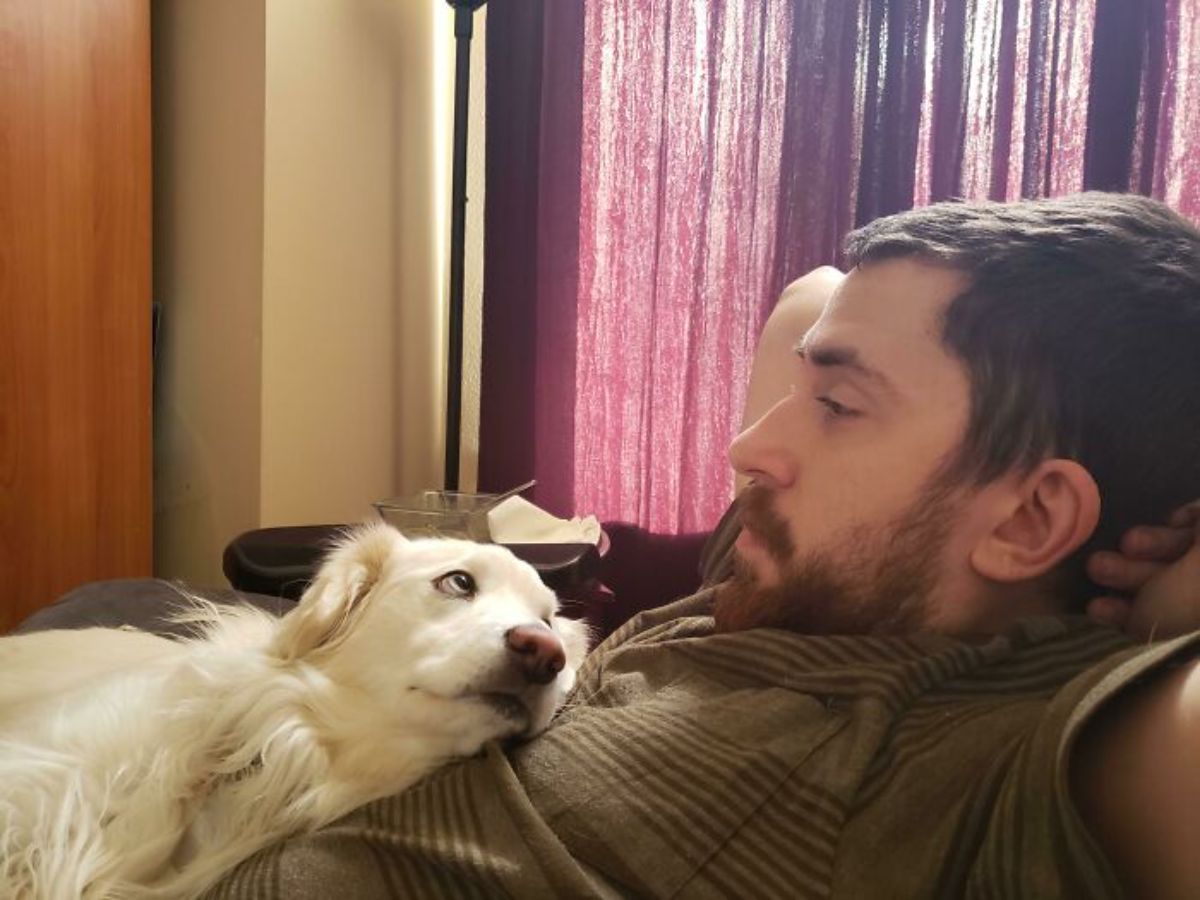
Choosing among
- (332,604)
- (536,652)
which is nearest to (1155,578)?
(536,652)

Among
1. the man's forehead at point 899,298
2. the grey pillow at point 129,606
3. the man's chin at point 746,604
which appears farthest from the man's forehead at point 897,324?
the grey pillow at point 129,606

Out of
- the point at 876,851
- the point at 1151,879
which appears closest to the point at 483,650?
the point at 876,851

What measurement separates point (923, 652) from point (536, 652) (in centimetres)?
32

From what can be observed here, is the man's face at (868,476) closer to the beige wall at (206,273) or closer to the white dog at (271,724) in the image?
the white dog at (271,724)

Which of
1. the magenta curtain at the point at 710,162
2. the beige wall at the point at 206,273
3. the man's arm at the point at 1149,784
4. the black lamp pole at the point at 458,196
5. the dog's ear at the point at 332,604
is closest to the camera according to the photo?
the man's arm at the point at 1149,784

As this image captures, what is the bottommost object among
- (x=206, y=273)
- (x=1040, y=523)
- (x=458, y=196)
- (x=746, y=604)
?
(x=746, y=604)

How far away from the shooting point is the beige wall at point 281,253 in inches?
82.4

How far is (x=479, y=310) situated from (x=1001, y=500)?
203cm

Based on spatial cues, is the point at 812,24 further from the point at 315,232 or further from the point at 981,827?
the point at 981,827

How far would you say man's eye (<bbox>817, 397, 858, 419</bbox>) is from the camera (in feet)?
2.54

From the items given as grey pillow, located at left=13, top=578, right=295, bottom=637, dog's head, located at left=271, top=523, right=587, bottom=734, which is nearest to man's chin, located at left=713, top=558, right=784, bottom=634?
dog's head, located at left=271, top=523, right=587, bottom=734

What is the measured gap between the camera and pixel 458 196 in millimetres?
2275

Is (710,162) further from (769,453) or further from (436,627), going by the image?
(436,627)

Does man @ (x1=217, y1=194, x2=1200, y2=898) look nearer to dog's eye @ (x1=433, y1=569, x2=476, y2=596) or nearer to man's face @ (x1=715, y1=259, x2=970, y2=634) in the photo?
man's face @ (x1=715, y1=259, x2=970, y2=634)
